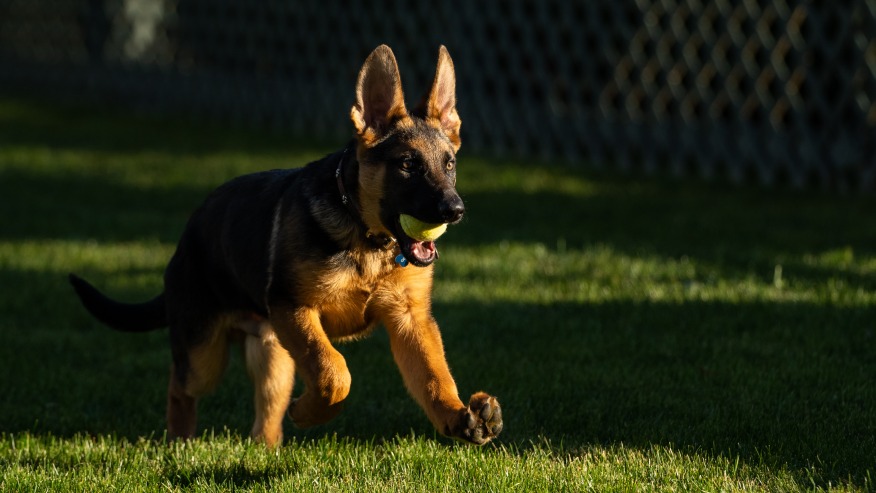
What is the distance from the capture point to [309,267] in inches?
146

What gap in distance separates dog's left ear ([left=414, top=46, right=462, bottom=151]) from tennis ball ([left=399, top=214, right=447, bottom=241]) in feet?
1.41

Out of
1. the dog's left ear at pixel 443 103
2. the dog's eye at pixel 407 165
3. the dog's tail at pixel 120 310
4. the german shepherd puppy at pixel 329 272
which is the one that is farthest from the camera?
the dog's tail at pixel 120 310

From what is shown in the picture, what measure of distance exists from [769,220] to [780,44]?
2.03m

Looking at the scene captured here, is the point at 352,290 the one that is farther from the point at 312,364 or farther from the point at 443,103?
the point at 443,103

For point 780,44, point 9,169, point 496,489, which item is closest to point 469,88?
point 780,44

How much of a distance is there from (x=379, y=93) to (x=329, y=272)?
66 centimetres

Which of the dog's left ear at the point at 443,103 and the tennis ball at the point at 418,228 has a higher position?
the dog's left ear at the point at 443,103

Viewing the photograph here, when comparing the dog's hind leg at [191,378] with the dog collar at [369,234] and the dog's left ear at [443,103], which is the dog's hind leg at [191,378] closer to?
the dog collar at [369,234]

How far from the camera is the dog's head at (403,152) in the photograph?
3650 mm

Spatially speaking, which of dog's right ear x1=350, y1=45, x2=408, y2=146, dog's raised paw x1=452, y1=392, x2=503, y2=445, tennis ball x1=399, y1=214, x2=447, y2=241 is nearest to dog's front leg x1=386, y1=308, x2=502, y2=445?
dog's raised paw x1=452, y1=392, x2=503, y2=445

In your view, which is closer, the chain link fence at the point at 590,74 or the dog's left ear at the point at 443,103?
the dog's left ear at the point at 443,103

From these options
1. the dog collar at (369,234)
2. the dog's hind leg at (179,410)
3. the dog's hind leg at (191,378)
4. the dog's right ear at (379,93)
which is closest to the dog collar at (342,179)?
the dog collar at (369,234)

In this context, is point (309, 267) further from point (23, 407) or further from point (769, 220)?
point (769, 220)

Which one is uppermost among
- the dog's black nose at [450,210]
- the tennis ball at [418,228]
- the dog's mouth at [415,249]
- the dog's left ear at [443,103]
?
the dog's left ear at [443,103]
